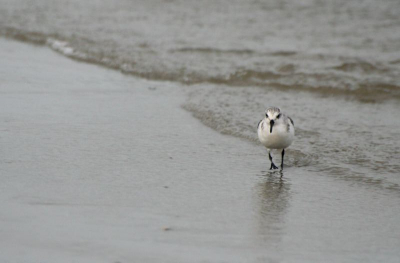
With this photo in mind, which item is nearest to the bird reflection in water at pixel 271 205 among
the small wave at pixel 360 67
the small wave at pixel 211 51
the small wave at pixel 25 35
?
the small wave at pixel 360 67

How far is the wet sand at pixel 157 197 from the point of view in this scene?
13.7ft

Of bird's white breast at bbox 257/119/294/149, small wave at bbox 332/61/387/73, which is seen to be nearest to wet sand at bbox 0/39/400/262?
bird's white breast at bbox 257/119/294/149

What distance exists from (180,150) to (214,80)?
4.18 m

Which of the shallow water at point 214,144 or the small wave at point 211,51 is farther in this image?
the small wave at point 211,51

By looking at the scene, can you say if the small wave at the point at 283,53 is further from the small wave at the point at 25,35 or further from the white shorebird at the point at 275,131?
the white shorebird at the point at 275,131

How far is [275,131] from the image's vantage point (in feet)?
20.9

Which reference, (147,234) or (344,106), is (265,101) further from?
(147,234)

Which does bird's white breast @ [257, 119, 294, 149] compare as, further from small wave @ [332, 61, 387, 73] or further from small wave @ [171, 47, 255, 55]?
small wave @ [171, 47, 255, 55]

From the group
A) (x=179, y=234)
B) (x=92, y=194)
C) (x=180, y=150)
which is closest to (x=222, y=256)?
(x=179, y=234)

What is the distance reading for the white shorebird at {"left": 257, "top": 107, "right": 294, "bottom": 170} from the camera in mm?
6371

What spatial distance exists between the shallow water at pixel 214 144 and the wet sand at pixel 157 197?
0.06 ft

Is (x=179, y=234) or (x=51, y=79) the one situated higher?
(x=51, y=79)

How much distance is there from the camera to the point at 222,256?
13.3 ft

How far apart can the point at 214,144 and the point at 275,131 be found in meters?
0.89
